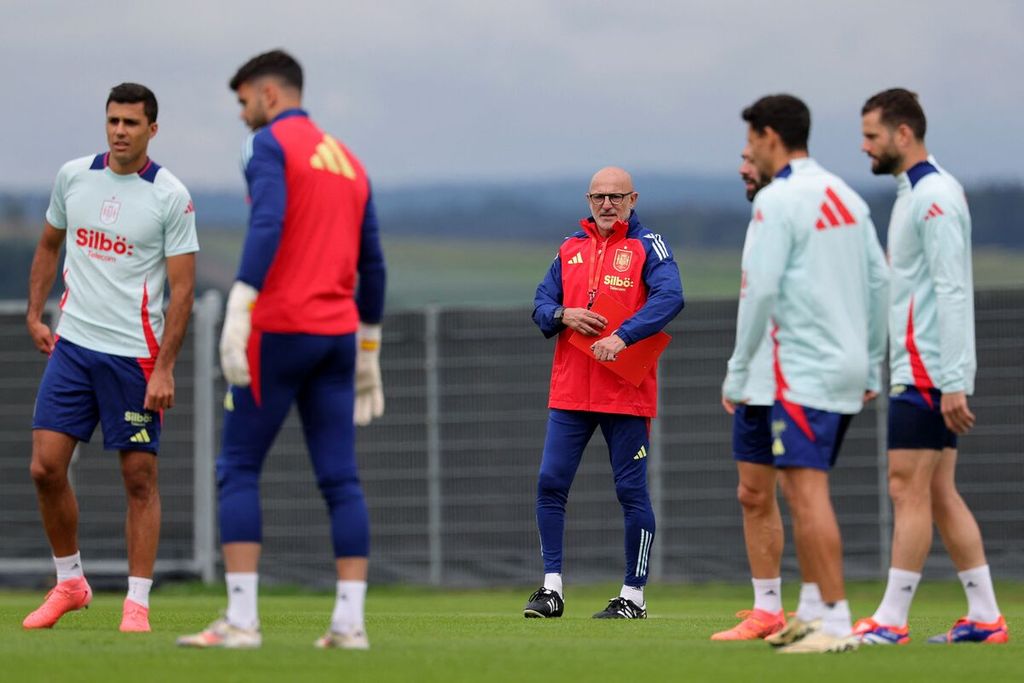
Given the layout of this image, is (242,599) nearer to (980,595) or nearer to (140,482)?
(140,482)

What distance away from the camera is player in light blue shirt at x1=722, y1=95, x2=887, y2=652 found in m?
6.05

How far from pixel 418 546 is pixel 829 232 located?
Result: 33.9 ft

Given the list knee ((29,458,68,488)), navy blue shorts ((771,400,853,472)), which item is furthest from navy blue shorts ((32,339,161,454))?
navy blue shorts ((771,400,853,472))

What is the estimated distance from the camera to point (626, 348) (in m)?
8.73

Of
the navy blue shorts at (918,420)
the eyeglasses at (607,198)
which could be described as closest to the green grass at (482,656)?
the navy blue shorts at (918,420)

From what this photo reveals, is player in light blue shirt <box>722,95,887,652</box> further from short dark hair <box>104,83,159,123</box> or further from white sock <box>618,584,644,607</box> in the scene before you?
short dark hair <box>104,83,159,123</box>

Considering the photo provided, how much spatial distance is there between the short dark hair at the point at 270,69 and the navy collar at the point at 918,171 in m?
2.48

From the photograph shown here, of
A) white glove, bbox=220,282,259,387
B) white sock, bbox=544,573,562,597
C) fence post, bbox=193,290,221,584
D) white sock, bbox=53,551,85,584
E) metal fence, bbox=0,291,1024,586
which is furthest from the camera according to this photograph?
fence post, bbox=193,290,221,584

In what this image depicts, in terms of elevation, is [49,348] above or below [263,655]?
above

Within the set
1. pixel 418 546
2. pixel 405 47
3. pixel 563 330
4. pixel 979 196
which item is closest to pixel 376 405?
pixel 563 330

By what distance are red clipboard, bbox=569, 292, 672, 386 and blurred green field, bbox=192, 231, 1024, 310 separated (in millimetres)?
9122

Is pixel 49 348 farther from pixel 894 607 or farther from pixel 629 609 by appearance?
pixel 894 607

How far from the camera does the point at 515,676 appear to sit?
5.43m

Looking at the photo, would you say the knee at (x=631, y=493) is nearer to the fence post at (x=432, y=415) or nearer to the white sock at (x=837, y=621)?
the white sock at (x=837, y=621)
